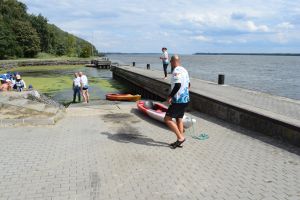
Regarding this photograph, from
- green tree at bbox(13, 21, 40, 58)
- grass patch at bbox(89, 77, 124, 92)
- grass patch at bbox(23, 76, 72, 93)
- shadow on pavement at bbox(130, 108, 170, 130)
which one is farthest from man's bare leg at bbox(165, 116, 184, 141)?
green tree at bbox(13, 21, 40, 58)

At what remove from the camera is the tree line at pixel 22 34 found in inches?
3078

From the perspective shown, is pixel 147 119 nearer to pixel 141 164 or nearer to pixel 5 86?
pixel 141 164

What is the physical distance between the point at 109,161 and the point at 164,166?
46.8 inches

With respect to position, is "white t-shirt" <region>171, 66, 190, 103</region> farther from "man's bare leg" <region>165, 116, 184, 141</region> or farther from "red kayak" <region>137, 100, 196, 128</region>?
"red kayak" <region>137, 100, 196, 128</region>

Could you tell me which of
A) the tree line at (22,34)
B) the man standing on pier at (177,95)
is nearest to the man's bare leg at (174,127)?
the man standing on pier at (177,95)

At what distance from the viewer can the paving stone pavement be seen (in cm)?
530

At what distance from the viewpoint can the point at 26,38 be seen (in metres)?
85.0

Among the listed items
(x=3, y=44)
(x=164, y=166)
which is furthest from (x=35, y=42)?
(x=164, y=166)

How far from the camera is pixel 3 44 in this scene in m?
75.2

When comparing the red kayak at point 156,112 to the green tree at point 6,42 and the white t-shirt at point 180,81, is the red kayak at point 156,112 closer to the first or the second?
the white t-shirt at point 180,81

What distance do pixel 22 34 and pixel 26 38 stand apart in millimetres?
1403

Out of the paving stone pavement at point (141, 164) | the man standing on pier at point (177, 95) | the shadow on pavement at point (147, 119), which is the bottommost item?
the paving stone pavement at point (141, 164)

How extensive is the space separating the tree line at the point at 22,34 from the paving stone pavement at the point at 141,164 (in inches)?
2974

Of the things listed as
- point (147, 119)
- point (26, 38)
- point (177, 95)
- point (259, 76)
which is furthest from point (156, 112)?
point (26, 38)
